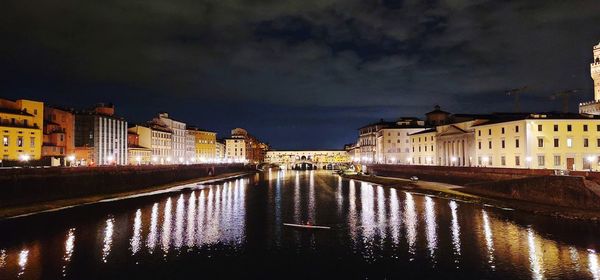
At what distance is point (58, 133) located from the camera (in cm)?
8300

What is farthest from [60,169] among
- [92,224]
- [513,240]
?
[513,240]

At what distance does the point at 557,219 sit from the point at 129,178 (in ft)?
243

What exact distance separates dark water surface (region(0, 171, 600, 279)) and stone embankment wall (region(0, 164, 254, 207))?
5928 mm

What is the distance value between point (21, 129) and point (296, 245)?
58291mm

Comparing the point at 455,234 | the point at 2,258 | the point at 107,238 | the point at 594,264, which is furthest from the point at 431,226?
the point at 2,258

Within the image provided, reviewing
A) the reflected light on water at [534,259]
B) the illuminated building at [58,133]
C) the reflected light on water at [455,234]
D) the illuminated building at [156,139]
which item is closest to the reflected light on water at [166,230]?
the reflected light on water at [455,234]

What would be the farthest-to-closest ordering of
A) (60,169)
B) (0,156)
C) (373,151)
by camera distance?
(373,151) < (0,156) < (60,169)

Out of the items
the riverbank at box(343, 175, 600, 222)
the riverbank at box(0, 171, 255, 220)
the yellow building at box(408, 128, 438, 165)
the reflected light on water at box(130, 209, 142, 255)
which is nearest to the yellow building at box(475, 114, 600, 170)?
the riverbank at box(343, 175, 600, 222)

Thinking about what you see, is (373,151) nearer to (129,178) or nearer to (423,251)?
(129,178)

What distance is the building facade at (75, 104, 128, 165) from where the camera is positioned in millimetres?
89875

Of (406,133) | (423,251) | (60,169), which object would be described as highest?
(406,133)

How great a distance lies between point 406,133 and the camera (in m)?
147

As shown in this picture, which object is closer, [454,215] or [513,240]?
[513,240]

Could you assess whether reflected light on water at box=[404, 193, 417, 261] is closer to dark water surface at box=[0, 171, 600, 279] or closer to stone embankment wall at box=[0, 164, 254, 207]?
dark water surface at box=[0, 171, 600, 279]
